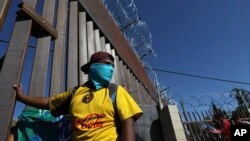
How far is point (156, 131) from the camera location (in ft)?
10.1

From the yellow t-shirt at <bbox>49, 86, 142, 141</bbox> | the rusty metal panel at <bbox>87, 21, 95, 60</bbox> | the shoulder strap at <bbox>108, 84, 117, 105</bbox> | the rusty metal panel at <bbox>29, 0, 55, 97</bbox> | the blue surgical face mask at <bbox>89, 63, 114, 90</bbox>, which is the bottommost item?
the yellow t-shirt at <bbox>49, 86, 142, 141</bbox>

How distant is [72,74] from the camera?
9.86ft

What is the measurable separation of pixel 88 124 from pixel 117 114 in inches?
7.9

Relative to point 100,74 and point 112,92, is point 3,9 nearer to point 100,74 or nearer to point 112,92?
point 100,74

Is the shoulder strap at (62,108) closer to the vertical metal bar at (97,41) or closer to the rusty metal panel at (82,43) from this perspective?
the rusty metal panel at (82,43)

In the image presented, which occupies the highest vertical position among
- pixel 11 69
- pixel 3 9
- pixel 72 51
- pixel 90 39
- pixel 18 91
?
pixel 90 39

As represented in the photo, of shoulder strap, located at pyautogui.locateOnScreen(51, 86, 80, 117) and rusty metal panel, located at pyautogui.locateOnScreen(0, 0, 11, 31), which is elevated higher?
rusty metal panel, located at pyautogui.locateOnScreen(0, 0, 11, 31)

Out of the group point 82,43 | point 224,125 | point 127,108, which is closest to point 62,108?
point 127,108

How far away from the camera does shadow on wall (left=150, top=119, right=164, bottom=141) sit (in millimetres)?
3003

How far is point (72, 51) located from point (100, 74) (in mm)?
1477

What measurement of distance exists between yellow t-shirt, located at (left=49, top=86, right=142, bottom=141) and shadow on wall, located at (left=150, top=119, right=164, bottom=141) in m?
1.46

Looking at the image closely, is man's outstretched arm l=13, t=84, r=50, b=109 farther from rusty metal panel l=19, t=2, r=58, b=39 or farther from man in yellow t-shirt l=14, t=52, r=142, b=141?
rusty metal panel l=19, t=2, r=58, b=39

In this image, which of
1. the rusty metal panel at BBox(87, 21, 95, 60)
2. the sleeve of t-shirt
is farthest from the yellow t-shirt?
the rusty metal panel at BBox(87, 21, 95, 60)

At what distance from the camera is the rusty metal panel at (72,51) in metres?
2.97
